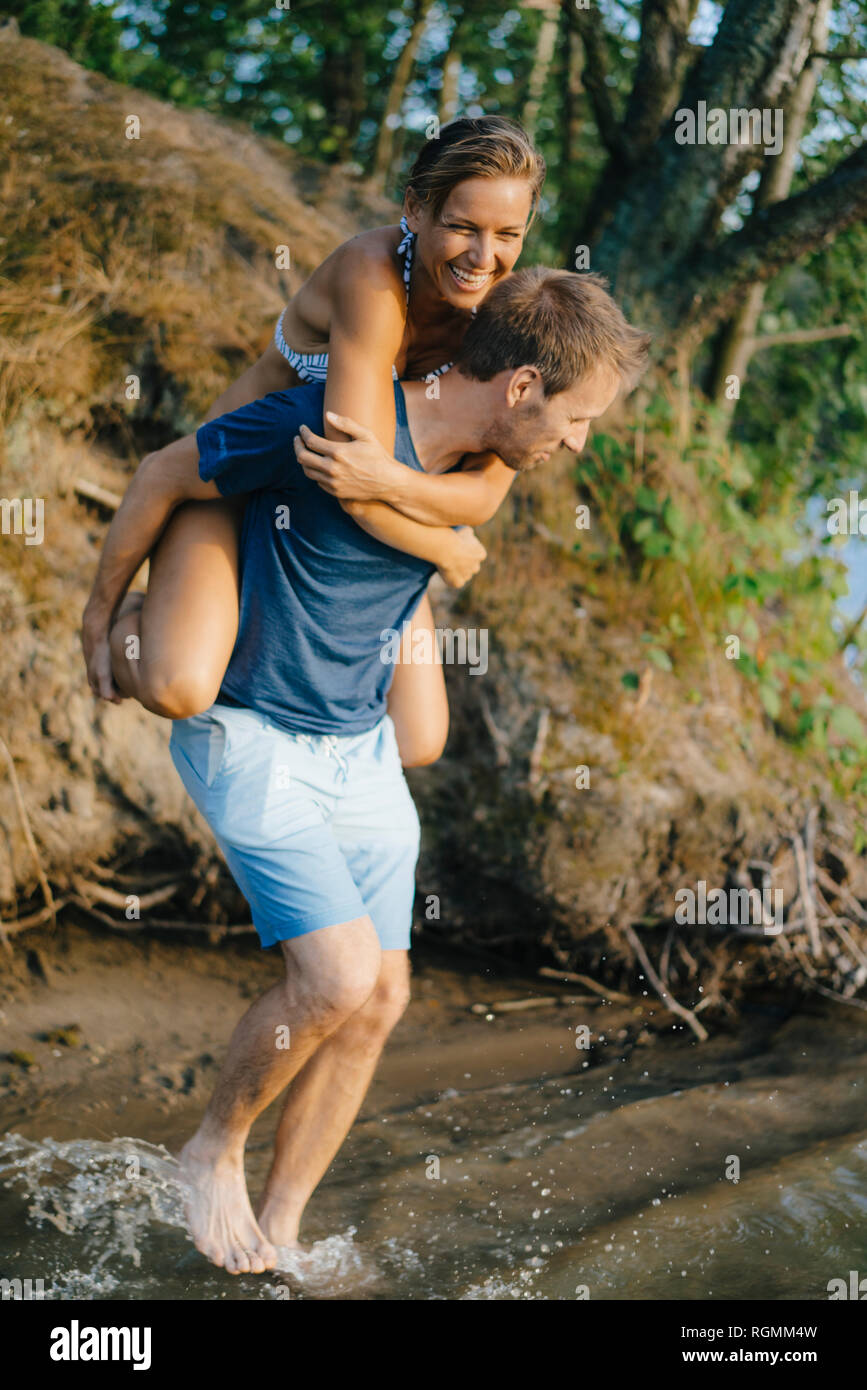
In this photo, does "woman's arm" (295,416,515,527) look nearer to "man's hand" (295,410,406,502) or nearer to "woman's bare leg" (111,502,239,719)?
"man's hand" (295,410,406,502)

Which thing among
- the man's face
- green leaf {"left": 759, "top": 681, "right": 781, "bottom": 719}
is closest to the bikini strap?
the man's face

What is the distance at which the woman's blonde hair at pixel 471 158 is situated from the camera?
2539 millimetres

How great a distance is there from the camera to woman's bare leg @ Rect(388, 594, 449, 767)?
123 inches

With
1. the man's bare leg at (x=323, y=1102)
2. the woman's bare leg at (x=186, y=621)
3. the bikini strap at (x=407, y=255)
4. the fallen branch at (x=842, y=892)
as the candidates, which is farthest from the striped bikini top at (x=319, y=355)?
the fallen branch at (x=842, y=892)

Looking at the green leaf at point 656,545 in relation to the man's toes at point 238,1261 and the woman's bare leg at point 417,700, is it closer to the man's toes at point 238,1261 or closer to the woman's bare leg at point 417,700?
the woman's bare leg at point 417,700

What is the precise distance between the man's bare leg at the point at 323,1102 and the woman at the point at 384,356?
84 cm

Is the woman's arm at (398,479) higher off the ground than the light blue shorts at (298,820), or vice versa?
the woman's arm at (398,479)

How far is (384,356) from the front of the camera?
254cm

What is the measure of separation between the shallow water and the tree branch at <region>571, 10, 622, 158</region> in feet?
14.5

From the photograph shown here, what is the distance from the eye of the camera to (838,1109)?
12.8 ft
